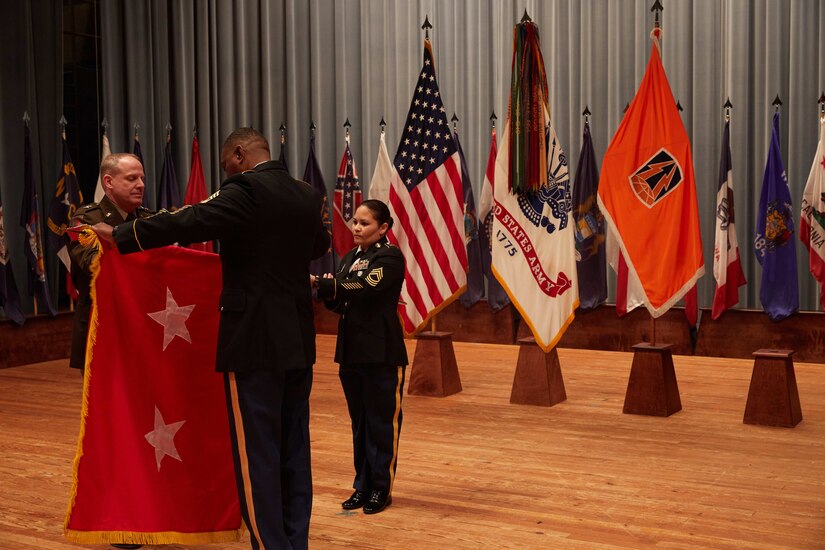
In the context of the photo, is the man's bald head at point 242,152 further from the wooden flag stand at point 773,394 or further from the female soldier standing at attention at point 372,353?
the wooden flag stand at point 773,394

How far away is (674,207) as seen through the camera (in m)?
5.57

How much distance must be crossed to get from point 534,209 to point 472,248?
3.05 meters

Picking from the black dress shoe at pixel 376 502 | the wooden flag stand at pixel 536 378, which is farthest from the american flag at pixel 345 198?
the black dress shoe at pixel 376 502

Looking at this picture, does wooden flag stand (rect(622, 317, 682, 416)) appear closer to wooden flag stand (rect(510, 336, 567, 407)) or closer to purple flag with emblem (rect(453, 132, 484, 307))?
wooden flag stand (rect(510, 336, 567, 407))

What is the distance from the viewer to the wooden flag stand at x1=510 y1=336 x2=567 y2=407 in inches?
230

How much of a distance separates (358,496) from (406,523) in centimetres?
28

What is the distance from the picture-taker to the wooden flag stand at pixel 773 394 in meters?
5.13

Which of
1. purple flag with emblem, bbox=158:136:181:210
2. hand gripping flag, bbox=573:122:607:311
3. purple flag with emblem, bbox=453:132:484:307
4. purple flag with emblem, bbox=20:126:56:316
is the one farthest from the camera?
purple flag with emblem, bbox=158:136:181:210

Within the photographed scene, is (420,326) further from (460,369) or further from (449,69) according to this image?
(449,69)

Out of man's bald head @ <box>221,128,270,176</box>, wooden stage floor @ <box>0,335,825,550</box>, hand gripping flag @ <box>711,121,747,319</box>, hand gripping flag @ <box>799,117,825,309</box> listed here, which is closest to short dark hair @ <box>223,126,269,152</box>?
man's bald head @ <box>221,128,270,176</box>

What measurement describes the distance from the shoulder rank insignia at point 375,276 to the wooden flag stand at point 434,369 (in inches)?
108

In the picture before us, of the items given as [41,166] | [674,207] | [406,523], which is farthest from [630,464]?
[41,166]

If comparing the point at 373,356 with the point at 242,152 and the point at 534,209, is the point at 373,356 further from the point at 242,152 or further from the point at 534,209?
the point at 534,209

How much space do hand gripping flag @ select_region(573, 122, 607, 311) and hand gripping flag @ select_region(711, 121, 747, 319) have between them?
3.30 feet
